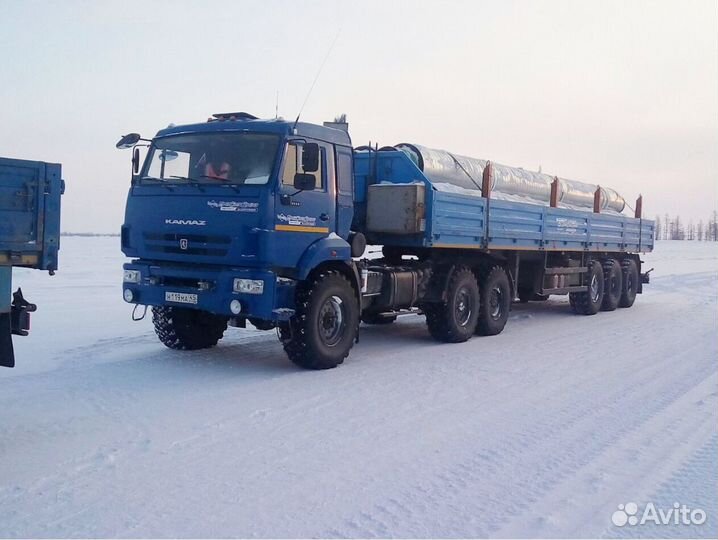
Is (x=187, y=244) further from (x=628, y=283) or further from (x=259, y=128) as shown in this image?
(x=628, y=283)

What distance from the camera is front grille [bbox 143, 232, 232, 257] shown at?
→ 784cm

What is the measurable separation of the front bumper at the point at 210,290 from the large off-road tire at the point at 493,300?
4.49 m

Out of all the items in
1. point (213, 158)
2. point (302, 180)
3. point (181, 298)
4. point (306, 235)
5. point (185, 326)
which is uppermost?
point (213, 158)

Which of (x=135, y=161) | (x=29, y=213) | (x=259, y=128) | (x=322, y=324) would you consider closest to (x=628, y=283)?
(x=322, y=324)

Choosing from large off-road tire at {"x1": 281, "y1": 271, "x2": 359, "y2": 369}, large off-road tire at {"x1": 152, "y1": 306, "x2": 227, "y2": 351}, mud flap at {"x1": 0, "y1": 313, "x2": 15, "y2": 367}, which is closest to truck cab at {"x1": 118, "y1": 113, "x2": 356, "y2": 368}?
large off-road tire at {"x1": 281, "y1": 271, "x2": 359, "y2": 369}

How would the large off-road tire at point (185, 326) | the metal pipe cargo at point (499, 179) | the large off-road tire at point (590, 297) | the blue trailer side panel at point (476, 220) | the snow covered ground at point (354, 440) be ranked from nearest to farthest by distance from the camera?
the snow covered ground at point (354, 440)
the large off-road tire at point (185, 326)
the blue trailer side panel at point (476, 220)
the metal pipe cargo at point (499, 179)
the large off-road tire at point (590, 297)

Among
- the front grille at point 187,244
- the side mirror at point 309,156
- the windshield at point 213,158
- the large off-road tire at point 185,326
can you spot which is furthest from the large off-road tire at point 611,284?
the front grille at point 187,244

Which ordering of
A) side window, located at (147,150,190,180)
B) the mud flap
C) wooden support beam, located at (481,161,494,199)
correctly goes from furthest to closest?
1. wooden support beam, located at (481,161,494,199)
2. side window, located at (147,150,190,180)
3. the mud flap

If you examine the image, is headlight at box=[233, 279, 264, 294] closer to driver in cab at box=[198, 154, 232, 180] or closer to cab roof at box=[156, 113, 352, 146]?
driver in cab at box=[198, 154, 232, 180]

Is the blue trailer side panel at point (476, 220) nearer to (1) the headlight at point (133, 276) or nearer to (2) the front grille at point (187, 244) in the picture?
(2) the front grille at point (187, 244)

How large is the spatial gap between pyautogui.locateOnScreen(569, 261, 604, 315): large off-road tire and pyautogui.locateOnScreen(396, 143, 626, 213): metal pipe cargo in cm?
137

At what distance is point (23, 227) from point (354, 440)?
299 centimetres

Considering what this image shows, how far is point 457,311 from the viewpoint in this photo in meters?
10.9

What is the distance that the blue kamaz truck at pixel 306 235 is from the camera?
7.82m
